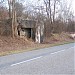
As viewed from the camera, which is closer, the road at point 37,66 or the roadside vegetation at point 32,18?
the road at point 37,66

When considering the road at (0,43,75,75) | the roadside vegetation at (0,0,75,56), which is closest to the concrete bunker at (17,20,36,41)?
the roadside vegetation at (0,0,75,56)

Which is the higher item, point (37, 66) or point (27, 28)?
point (27, 28)

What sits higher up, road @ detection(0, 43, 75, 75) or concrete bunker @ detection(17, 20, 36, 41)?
concrete bunker @ detection(17, 20, 36, 41)

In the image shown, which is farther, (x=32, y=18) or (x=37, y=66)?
(x=32, y=18)

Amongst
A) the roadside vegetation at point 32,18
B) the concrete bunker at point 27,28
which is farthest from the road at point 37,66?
the concrete bunker at point 27,28

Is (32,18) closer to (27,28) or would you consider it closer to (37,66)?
(27,28)

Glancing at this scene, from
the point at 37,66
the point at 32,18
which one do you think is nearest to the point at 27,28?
→ the point at 32,18

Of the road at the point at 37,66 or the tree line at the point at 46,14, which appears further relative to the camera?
the tree line at the point at 46,14

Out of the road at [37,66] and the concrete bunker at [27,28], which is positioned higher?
the concrete bunker at [27,28]

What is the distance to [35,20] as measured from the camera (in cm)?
3272

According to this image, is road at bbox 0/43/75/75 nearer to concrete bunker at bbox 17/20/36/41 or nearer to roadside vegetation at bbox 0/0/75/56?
roadside vegetation at bbox 0/0/75/56

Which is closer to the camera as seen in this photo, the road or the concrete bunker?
the road

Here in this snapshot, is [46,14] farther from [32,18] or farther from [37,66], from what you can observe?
[37,66]

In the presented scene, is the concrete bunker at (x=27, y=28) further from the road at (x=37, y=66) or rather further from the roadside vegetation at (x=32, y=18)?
the road at (x=37, y=66)
